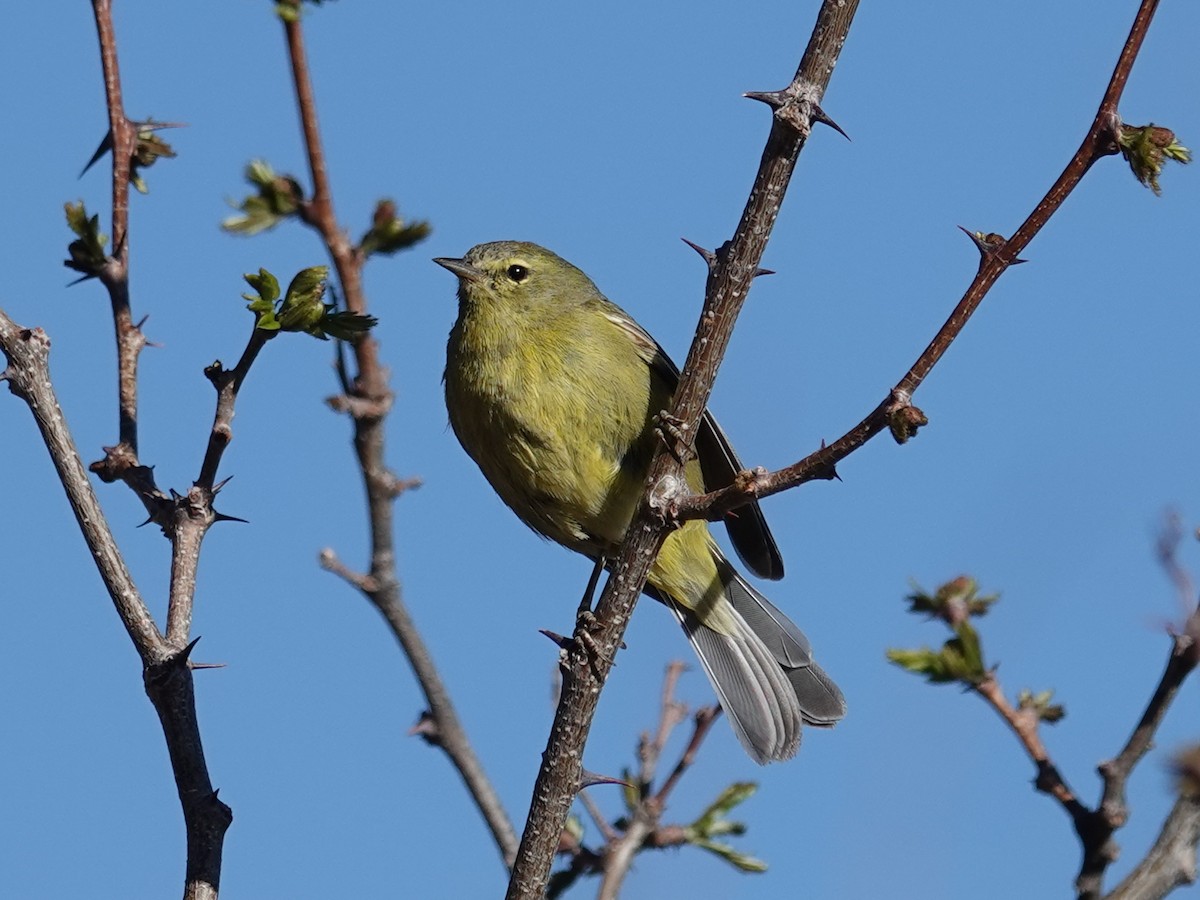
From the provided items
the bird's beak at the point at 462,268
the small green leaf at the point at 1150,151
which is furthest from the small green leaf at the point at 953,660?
the bird's beak at the point at 462,268

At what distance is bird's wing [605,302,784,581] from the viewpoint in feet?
19.1

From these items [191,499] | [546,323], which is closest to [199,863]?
[191,499]

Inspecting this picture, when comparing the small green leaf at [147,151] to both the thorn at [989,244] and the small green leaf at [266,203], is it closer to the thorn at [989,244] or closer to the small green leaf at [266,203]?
the small green leaf at [266,203]

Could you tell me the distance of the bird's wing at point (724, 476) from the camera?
19.1 ft

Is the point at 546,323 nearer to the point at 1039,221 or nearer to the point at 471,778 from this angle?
the point at 471,778

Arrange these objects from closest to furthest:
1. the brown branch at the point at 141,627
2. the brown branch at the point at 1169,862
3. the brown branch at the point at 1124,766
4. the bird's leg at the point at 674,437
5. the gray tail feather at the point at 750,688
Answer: the brown branch at the point at 1169,862
the brown branch at the point at 1124,766
the brown branch at the point at 141,627
the bird's leg at the point at 674,437
the gray tail feather at the point at 750,688

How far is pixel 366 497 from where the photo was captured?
4887 mm

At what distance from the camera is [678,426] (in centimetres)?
366

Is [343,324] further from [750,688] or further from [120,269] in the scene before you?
[750,688]

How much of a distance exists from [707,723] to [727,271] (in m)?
1.94

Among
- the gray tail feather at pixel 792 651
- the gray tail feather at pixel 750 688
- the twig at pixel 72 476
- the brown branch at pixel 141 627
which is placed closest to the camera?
the brown branch at pixel 141 627

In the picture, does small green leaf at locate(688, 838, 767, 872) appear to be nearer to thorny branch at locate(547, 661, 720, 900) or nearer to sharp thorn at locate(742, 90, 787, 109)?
thorny branch at locate(547, 661, 720, 900)

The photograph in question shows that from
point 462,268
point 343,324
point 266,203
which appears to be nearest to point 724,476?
point 462,268

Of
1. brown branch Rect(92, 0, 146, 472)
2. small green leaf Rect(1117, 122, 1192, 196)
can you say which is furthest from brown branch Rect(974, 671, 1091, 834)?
brown branch Rect(92, 0, 146, 472)
